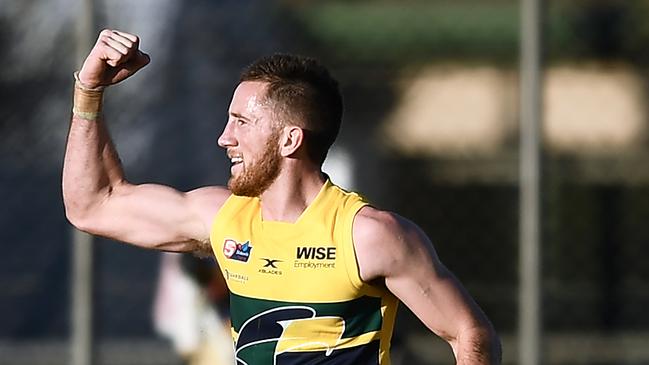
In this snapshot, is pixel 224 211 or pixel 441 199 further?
pixel 441 199

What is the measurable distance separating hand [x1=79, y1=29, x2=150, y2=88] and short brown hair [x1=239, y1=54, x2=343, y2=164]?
0.94 feet

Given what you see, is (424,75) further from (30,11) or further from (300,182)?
(300,182)

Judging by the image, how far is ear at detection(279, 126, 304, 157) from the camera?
3.76 m

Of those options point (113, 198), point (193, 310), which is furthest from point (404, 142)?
point (113, 198)

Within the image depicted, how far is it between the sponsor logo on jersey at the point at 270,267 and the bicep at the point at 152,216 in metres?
0.28

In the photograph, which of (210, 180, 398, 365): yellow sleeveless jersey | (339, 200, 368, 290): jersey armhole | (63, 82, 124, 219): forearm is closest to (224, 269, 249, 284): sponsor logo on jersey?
(210, 180, 398, 365): yellow sleeveless jersey

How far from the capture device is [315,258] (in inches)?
145

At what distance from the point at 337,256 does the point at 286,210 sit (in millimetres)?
207

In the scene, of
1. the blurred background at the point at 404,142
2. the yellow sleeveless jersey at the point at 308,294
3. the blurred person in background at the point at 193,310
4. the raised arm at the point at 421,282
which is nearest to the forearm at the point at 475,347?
the raised arm at the point at 421,282

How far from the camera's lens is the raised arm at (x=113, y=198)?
12.9 feet

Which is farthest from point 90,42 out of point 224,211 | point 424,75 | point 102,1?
point 224,211

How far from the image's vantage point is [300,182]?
12.5 feet

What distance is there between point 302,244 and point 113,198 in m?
0.62

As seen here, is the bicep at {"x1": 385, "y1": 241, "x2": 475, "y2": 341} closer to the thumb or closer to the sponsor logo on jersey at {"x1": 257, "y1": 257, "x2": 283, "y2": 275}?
the sponsor logo on jersey at {"x1": 257, "y1": 257, "x2": 283, "y2": 275}
